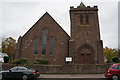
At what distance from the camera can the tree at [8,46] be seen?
151 feet

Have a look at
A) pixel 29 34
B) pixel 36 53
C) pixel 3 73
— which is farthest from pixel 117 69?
pixel 29 34

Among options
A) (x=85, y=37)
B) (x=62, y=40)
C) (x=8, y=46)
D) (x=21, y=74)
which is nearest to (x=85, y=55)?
(x=85, y=37)

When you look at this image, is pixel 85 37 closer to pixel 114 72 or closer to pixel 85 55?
pixel 85 55

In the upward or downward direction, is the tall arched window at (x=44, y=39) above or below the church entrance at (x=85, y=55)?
above

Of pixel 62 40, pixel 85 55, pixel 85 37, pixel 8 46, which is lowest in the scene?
pixel 85 55

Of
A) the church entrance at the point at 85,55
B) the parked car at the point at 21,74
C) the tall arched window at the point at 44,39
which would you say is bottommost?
the parked car at the point at 21,74

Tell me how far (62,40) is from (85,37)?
5.54 m

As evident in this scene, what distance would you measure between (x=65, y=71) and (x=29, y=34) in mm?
14734

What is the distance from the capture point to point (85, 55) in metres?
24.5

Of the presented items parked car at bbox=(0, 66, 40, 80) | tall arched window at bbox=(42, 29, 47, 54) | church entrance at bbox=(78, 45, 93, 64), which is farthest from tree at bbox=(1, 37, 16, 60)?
parked car at bbox=(0, 66, 40, 80)

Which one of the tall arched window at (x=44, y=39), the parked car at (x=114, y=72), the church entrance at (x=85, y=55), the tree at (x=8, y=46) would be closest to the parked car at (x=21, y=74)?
the parked car at (x=114, y=72)

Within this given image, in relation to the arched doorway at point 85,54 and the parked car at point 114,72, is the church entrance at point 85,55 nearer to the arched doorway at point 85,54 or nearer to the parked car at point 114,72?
the arched doorway at point 85,54

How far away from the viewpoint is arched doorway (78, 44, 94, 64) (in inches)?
954

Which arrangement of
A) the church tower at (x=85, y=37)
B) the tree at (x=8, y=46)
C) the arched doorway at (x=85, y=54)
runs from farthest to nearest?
the tree at (x=8, y=46) → the arched doorway at (x=85, y=54) → the church tower at (x=85, y=37)
